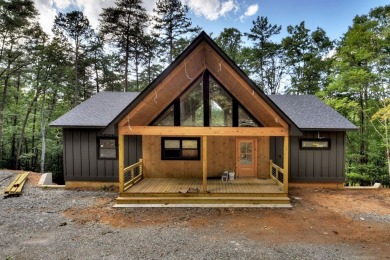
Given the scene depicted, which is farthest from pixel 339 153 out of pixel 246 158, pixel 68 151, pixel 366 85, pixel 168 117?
pixel 68 151

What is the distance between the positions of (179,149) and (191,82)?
2882mm

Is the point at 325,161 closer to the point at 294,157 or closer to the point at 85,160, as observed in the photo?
the point at 294,157

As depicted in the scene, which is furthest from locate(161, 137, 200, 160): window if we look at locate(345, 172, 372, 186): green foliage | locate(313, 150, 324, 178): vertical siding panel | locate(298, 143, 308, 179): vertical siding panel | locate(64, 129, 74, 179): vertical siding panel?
locate(345, 172, 372, 186): green foliage

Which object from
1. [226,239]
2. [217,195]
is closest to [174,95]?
[217,195]

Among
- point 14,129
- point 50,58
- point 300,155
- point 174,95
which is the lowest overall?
point 300,155

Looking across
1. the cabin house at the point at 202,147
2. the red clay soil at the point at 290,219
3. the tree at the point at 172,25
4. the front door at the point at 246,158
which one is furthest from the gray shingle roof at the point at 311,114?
the tree at the point at 172,25

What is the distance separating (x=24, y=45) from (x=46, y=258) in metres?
16.8

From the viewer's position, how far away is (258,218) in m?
5.83

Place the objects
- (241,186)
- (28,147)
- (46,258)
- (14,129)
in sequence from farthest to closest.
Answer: (28,147) < (14,129) < (241,186) < (46,258)

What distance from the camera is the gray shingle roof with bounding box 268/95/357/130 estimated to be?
8.52 metres

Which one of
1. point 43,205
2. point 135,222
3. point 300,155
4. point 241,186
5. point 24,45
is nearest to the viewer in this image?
point 135,222

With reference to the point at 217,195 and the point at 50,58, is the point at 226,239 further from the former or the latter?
the point at 50,58

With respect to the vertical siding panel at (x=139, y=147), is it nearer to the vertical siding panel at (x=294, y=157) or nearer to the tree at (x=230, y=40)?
the vertical siding panel at (x=294, y=157)

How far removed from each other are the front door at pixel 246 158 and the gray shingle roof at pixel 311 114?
2054 mm
